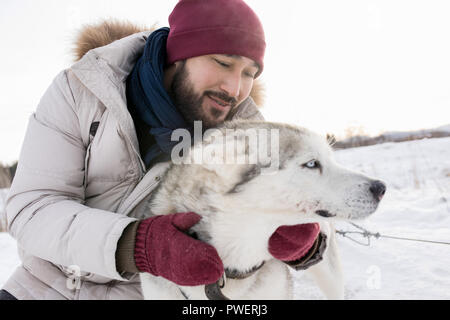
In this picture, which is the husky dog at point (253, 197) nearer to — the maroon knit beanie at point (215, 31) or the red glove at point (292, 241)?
the red glove at point (292, 241)

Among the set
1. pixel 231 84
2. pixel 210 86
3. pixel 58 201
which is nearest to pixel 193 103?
pixel 210 86

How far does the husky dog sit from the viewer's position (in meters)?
1.19

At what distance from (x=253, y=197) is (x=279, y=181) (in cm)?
13

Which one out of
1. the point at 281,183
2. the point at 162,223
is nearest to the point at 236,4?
the point at 281,183

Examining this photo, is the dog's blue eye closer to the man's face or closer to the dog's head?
the dog's head

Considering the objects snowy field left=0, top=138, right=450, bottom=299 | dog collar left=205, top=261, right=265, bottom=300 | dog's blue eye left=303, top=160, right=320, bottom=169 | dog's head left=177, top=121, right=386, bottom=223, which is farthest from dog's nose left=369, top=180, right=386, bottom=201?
dog collar left=205, top=261, right=265, bottom=300

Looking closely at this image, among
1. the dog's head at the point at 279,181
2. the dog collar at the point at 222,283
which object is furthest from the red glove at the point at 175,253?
the dog's head at the point at 279,181

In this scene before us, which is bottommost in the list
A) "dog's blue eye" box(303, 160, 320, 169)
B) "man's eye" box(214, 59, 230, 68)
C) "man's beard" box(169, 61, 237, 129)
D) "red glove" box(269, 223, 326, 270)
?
"red glove" box(269, 223, 326, 270)

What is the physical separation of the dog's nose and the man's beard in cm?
96

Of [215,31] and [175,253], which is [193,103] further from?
[175,253]

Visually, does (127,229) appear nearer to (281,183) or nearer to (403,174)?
(281,183)

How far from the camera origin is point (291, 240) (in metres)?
1.28
